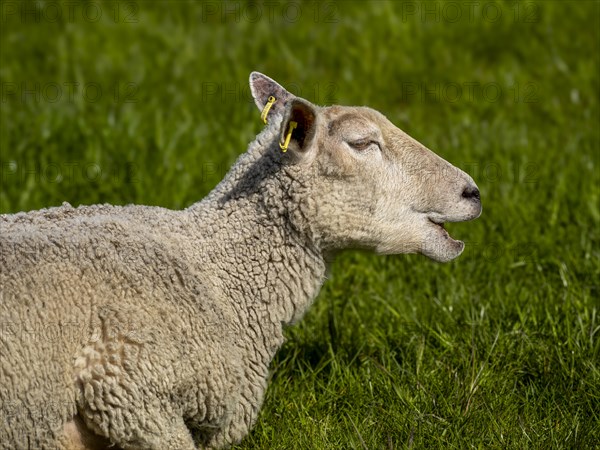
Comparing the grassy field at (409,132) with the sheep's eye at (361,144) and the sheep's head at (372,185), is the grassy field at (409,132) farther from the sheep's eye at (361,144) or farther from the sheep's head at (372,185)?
the sheep's eye at (361,144)

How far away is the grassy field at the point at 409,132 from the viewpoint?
421cm

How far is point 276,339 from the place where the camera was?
3.88m

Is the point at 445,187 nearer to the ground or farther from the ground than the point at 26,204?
farther from the ground

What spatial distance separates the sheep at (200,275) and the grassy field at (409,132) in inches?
20.8

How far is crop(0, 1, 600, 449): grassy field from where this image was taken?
13.8 ft

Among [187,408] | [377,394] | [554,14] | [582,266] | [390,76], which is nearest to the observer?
[187,408]

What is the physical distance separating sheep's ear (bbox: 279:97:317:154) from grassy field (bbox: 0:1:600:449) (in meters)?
1.13

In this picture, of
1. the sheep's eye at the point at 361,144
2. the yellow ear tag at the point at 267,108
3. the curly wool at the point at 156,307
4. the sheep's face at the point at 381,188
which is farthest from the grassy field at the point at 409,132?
the yellow ear tag at the point at 267,108

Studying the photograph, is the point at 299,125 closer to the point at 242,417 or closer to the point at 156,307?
the point at 156,307

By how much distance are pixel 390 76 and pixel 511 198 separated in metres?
2.32

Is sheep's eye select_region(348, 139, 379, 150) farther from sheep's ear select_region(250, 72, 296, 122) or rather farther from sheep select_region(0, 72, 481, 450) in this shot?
sheep's ear select_region(250, 72, 296, 122)

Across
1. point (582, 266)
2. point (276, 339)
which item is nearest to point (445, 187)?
point (276, 339)

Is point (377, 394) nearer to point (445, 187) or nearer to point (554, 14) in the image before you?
point (445, 187)

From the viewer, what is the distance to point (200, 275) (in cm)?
373
